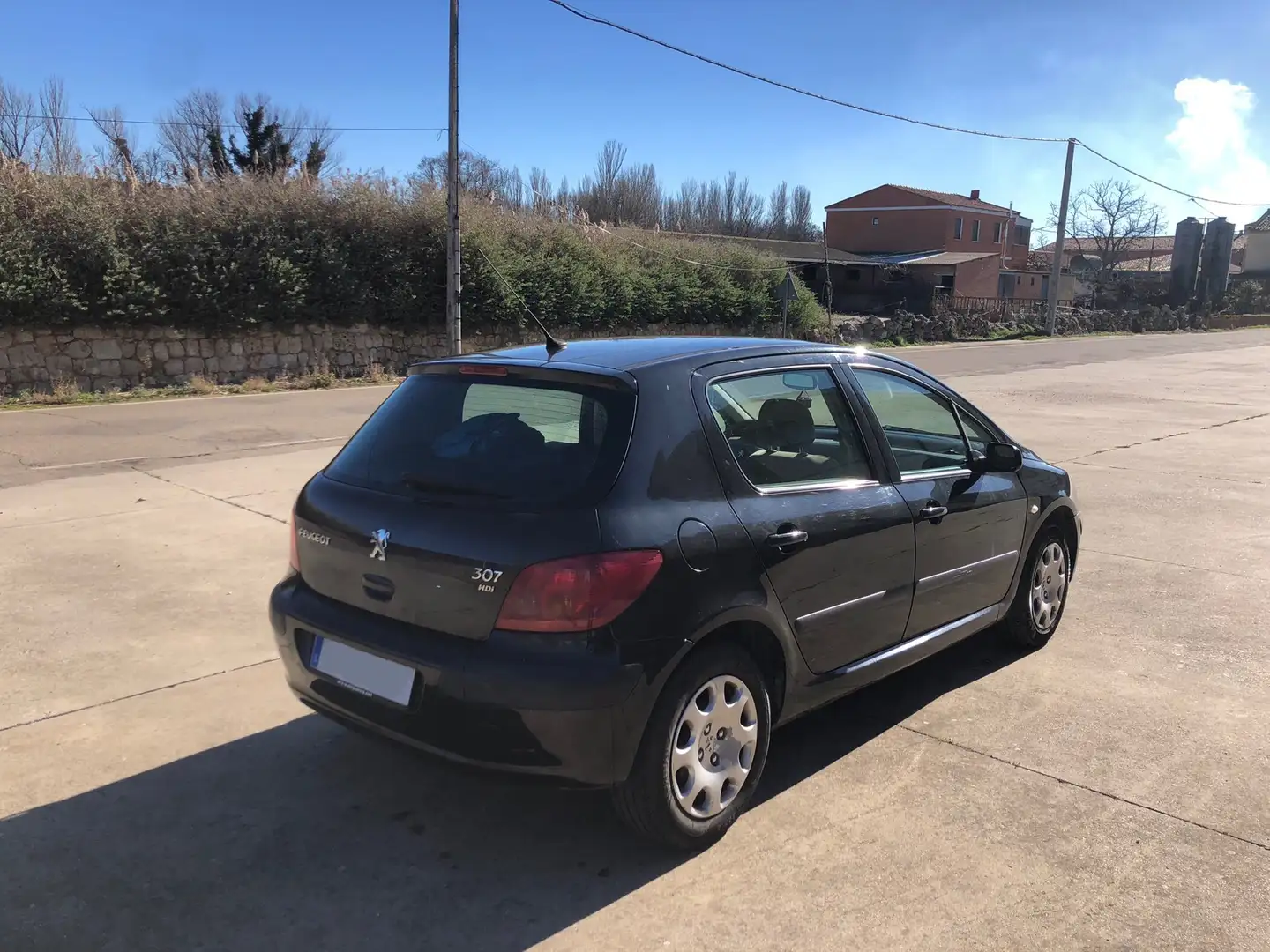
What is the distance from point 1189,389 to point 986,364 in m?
7.42

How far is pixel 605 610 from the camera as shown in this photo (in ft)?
8.86

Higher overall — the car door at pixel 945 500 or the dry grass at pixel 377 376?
the car door at pixel 945 500

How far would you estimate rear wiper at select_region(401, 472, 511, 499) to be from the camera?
2941 mm

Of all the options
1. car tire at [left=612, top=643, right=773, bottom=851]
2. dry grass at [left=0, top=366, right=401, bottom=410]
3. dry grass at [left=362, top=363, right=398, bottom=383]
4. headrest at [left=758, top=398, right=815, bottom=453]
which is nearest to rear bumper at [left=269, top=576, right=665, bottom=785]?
car tire at [left=612, top=643, right=773, bottom=851]

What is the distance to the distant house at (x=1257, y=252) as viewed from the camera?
286 ft

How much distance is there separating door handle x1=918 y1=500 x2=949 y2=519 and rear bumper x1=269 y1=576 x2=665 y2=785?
1656mm

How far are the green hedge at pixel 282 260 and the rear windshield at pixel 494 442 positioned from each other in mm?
15877

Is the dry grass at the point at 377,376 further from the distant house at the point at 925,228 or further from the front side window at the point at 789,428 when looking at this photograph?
the distant house at the point at 925,228

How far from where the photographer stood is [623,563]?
2.73 m

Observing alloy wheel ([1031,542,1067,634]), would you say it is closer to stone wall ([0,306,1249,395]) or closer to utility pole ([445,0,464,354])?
utility pole ([445,0,464,354])

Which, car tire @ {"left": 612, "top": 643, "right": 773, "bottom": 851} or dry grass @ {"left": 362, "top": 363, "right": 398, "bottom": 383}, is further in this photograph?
dry grass @ {"left": 362, "top": 363, "right": 398, "bottom": 383}

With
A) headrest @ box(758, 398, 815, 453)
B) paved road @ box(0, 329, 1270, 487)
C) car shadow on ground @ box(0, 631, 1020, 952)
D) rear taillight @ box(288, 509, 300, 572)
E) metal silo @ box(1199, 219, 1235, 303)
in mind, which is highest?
metal silo @ box(1199, 219, 1235, 303)

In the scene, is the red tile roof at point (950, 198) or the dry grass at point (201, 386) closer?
the dry grass at point (201, 386)

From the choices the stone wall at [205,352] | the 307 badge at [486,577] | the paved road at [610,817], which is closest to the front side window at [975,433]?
the paved road at [610,817]
